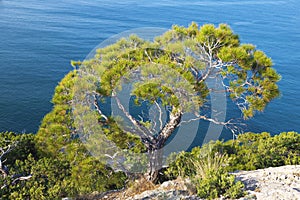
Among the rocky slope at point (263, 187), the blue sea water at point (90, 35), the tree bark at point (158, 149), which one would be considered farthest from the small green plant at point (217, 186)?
the blue sea water at point (90, 35)

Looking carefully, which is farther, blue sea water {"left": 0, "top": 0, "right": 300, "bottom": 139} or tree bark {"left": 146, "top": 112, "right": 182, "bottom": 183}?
blue sea water {"left": 0, "top": 0, "right": 300, "bottom": 139}

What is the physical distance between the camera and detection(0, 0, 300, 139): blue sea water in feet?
101

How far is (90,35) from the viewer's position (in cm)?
5019

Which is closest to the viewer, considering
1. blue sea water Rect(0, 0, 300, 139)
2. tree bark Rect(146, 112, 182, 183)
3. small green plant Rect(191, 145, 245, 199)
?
small green plant Rect(191, 145, 245, 199)

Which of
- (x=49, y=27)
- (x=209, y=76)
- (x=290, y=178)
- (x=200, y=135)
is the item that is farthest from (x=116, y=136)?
(x=49, y=27)

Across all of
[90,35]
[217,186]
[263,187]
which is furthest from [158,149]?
[90,35]

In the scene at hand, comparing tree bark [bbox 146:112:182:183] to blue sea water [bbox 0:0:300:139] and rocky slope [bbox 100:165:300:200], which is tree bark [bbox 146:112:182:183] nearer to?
rocky slope [bbox 100:165:300:200]

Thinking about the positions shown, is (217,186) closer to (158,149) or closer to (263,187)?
(263,187)

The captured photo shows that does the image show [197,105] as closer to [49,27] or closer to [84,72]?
[84,72]

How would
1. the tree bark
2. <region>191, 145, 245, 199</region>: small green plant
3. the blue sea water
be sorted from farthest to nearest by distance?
the blue sea water
the tree bark
<region>191, 145, 245, 199</region>: small green plant

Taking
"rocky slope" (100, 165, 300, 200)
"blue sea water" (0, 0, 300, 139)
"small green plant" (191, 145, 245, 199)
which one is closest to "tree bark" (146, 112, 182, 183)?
"rocky slope" (100, 165, 300, 200)

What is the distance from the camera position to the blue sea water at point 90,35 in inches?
1212

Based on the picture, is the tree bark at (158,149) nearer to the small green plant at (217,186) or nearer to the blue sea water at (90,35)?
the small green plant at (217,186)

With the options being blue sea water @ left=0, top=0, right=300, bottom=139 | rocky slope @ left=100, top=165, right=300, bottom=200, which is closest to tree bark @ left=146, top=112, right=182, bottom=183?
rocky slope @ left=100, top=165, right=300, bottom=200
